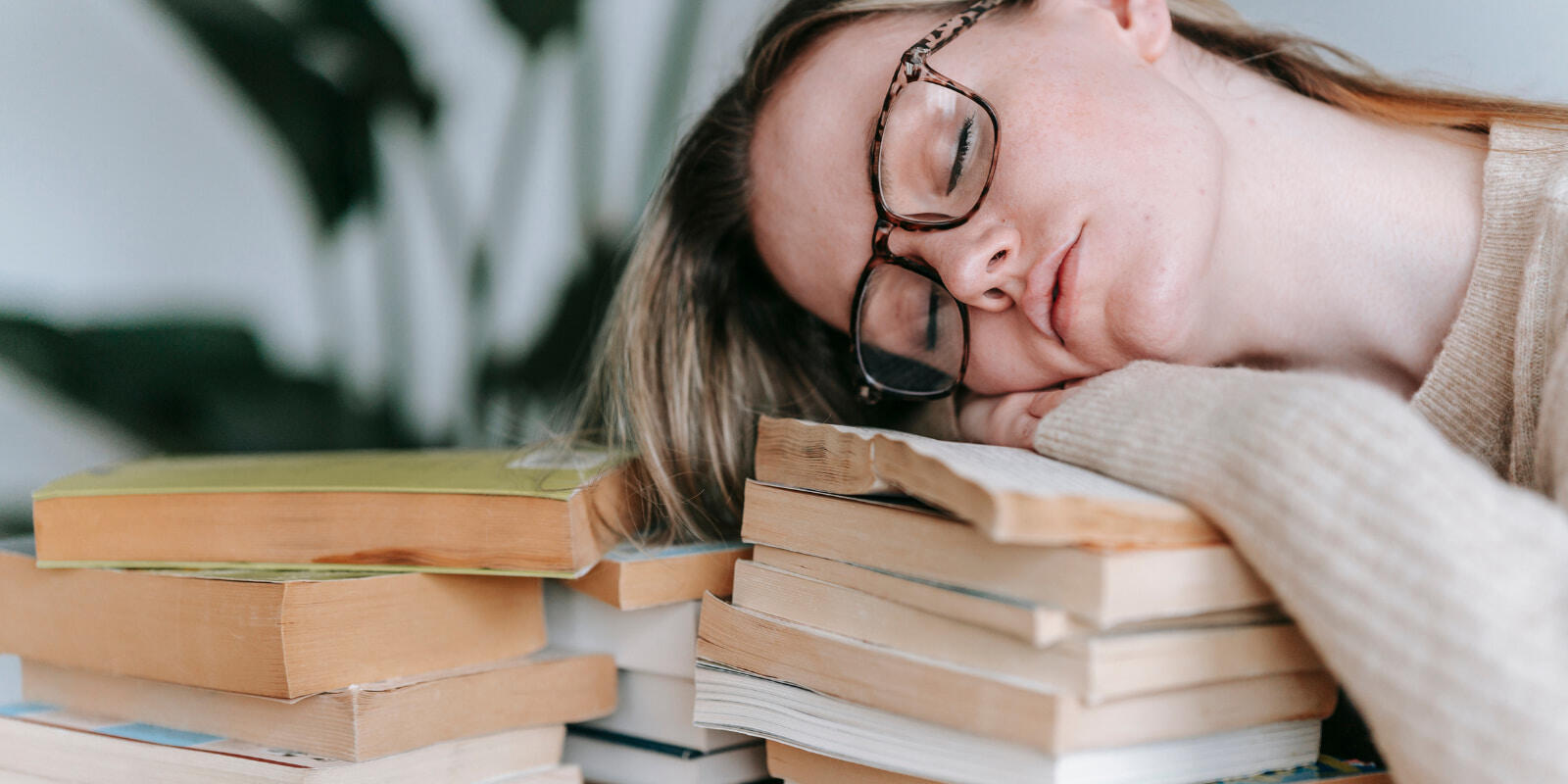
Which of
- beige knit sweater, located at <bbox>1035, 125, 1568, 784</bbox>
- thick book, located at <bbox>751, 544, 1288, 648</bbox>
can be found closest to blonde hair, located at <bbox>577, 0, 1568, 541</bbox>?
thick book, located at <bbox>751, 544, 1288, 648</bbox>

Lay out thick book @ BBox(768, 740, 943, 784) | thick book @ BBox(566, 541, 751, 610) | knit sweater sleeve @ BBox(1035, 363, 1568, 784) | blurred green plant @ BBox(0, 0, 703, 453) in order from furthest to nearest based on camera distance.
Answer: blurred green plant @ BBox(0, 0, 703, 453) < thick book @ BBox(566, 541, 751, 610) < thick book @ BBox(768, 740, 943, 784) < knit sweater sleeve @ BBox(1035, 363, 1568, 784)

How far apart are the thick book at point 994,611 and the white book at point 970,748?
67 mm

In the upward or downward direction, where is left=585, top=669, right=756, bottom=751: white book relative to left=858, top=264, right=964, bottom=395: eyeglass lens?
downward

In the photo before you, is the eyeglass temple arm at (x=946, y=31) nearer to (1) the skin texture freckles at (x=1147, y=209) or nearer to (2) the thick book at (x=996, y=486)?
(1) the skin texture freckles at (x=1147, y=209)

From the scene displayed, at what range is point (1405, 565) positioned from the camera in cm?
44

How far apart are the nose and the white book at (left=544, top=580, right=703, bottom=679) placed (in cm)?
37

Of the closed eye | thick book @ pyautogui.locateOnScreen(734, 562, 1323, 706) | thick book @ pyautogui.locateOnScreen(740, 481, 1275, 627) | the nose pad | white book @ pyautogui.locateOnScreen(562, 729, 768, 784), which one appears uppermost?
the closed eye

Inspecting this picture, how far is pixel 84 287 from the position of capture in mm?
1036

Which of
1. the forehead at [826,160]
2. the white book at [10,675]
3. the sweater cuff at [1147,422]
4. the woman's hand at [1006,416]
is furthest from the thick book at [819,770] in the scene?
the white book at [10,675]

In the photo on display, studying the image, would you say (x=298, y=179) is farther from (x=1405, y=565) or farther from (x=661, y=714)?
(x=1405, y=565)

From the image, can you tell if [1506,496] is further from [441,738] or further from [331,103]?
[331,103]

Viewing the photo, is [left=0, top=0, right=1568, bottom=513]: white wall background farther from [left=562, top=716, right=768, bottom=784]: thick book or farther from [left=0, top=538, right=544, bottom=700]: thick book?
[left=562, top=716, right=768, bottom=784]: thick book

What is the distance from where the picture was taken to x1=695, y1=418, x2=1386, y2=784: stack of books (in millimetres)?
496

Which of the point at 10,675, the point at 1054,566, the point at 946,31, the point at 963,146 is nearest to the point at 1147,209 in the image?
the point at 963,146
